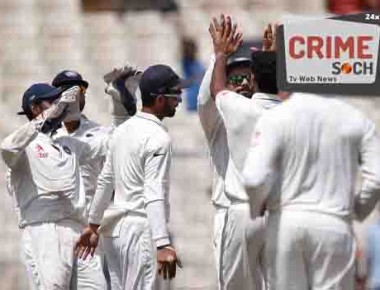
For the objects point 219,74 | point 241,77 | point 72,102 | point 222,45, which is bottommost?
point 72,102

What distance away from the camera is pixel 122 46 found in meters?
27.3

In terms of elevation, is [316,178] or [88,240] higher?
[316,178]

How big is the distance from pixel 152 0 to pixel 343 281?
1407 centimetres

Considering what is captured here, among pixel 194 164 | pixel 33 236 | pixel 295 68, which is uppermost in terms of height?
pixel 295 68

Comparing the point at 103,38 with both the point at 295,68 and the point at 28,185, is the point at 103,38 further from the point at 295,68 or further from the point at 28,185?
the point at 295,68

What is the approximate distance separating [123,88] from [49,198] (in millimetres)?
1601

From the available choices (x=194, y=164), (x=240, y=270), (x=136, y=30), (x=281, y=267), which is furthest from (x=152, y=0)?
(x=281, y=267)

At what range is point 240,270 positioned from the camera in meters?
15.8

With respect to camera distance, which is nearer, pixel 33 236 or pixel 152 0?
pixel 33 236

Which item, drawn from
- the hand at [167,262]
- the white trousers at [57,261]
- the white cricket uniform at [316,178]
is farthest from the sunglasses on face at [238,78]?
the white cricket uniform at [316,178]

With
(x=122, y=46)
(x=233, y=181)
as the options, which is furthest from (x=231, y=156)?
(x=122, y=46)

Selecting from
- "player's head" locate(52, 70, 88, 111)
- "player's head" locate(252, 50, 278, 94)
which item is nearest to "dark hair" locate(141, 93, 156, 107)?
"player's head" locate(252, 50, 278, 94)

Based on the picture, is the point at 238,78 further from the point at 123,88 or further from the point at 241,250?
the point at 123,88

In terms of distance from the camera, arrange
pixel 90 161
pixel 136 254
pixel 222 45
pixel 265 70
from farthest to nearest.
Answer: pixel 90 161 → pixel 136 254 → pixel 222 45 → pixel 265 70
